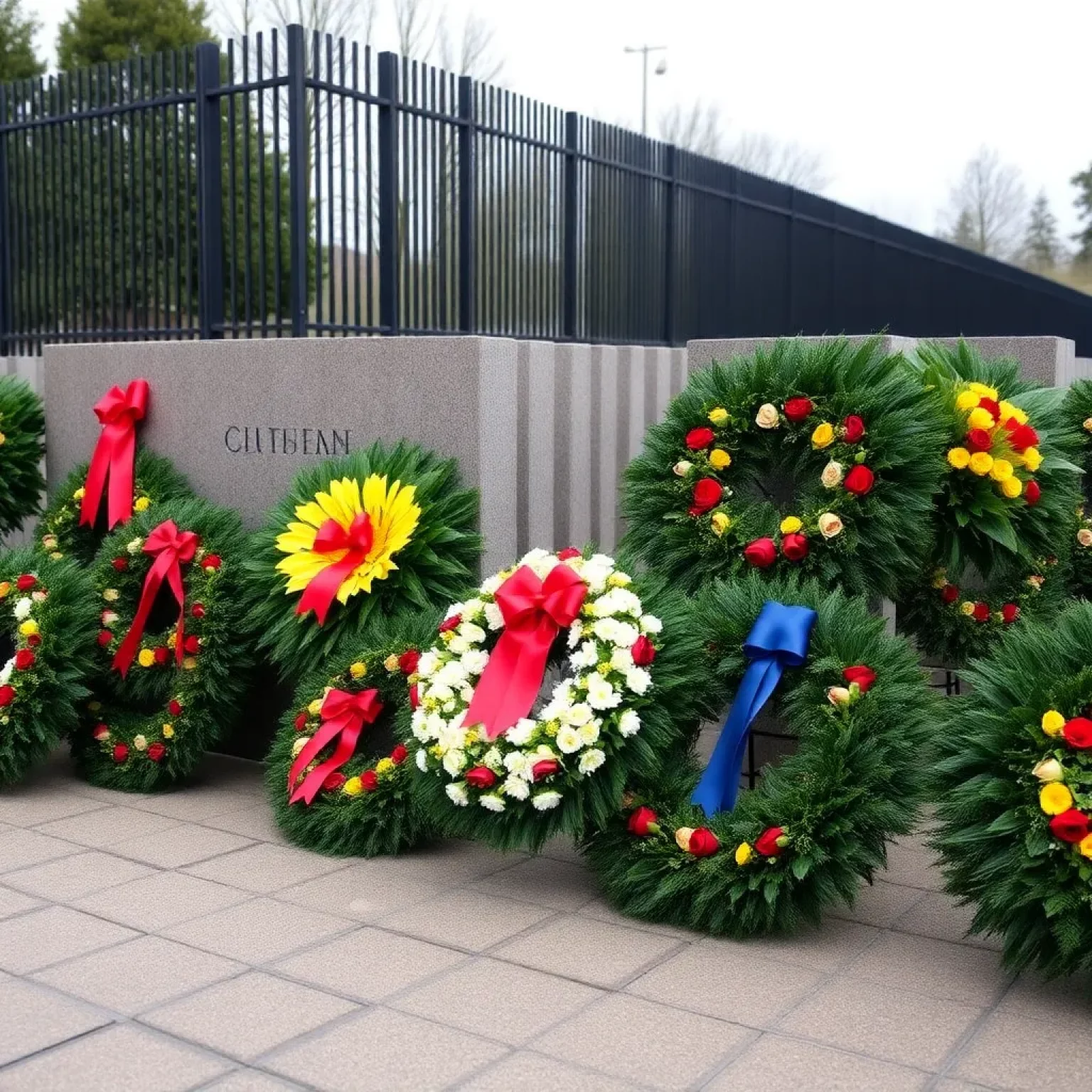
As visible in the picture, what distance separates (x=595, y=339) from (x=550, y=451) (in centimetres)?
537

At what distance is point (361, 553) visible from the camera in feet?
15.4

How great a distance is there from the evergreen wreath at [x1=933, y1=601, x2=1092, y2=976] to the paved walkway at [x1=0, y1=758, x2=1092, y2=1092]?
0.20 meters

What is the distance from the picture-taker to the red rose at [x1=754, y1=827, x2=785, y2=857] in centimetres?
346

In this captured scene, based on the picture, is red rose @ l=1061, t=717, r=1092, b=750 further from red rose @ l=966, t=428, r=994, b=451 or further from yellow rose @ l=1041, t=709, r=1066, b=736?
red rose @ l=966, t=428, r=994, b=451

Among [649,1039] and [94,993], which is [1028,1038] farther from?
[94,993]

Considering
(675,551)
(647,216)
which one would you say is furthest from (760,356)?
(647,216)

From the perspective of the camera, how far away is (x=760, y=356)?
14.3ft

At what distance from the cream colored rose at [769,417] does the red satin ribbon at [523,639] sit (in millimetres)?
772

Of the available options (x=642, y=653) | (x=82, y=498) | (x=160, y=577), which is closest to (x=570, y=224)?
(x=82, y=498)

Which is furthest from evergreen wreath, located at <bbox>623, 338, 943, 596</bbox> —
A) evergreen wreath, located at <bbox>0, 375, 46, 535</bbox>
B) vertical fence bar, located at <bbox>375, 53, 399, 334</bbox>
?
vertical fence bar, located at <bbox>375, 53, 399, 334</bbox>

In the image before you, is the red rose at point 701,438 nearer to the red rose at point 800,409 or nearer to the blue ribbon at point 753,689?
the red rose at point 800,409

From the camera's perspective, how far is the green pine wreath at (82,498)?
5.68 metres

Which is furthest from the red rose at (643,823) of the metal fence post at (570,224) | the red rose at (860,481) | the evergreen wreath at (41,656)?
the metal fence post at (570,224)

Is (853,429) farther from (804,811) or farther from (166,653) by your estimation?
(166,653)
